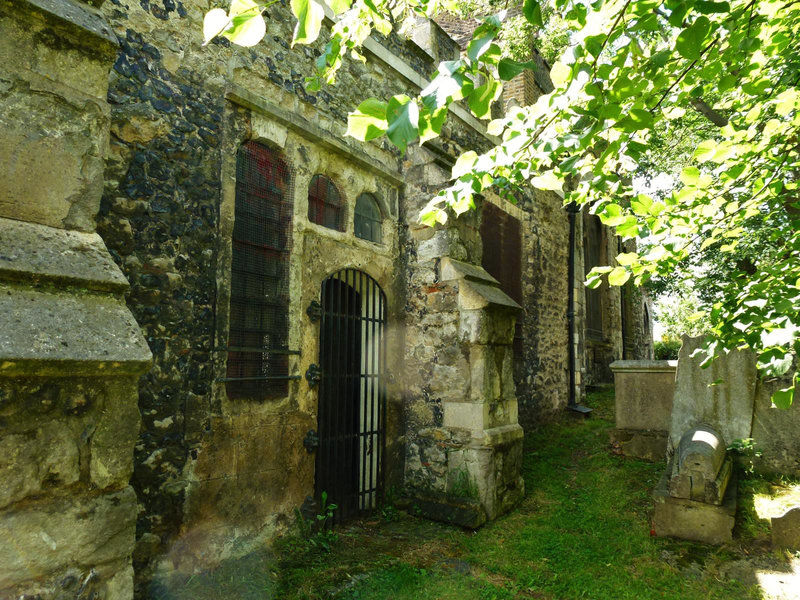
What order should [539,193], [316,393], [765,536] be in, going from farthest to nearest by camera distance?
[539,193]
[316,393]
[765,536]

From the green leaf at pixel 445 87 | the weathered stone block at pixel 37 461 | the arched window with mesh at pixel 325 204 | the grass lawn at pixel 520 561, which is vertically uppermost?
the arched window with mesh at pixel 325 204

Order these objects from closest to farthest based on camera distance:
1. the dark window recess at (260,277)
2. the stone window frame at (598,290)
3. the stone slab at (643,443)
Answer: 1. the dark window recess at (260,277)
2. the stone slab at (643,443)
3. the stone window frame at (598,290)

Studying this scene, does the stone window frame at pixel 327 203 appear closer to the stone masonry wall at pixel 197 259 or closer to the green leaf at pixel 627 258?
the stone masonry wall at pixel 197 259

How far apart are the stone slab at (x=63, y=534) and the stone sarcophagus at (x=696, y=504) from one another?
4428 mm

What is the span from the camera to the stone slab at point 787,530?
3969 millimetres

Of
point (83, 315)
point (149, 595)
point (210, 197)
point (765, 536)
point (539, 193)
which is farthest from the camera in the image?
point (539, 193)

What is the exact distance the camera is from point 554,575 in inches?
152

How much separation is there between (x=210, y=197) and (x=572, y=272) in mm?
8673

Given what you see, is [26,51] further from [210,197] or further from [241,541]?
[241,541]

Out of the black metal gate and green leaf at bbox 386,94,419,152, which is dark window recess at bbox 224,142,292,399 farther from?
green leaf at bbox 386,94,419,152

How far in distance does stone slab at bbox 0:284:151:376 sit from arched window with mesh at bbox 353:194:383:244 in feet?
11.2

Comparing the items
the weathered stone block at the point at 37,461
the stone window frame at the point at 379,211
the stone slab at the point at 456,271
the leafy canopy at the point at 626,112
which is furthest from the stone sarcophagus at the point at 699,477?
the weathered stone block at the point at 37,461

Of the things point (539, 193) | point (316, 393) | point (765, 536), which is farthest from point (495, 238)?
point (765, 536)

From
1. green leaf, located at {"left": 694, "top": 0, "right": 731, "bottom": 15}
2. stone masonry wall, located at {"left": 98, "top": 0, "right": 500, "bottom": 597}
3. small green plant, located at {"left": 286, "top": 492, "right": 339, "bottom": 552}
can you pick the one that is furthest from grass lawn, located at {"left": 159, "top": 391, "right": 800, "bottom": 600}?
green leaf, located at {"left": 694, "top": 0, "right": 731, "bottom": 15}
